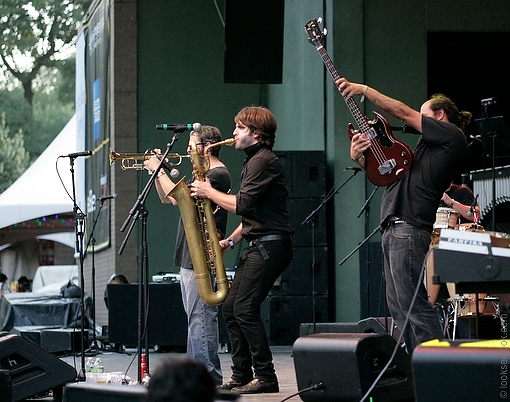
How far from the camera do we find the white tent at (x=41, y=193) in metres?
19.8

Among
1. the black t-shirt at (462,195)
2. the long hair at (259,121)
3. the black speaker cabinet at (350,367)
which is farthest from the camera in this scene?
the black t-shirt at (462,195)

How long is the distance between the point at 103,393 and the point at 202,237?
2.91 meters

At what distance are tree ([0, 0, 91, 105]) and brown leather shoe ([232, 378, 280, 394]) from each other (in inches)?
1540

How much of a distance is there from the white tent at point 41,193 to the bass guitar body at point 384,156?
14.3m

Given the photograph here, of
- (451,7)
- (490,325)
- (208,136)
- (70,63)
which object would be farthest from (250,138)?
(70,63)

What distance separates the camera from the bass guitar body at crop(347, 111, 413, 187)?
576cm

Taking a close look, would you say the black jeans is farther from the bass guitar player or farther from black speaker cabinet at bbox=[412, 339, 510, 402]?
black speaker cabinet at bbox=[412, 339, 510, 402]

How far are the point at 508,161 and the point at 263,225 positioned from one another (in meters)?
10.2

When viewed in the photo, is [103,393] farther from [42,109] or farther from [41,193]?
[42,109]

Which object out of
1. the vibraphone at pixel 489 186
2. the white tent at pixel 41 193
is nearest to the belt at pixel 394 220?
the vibraphone at pixel 489 186

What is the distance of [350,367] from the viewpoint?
5.11 m

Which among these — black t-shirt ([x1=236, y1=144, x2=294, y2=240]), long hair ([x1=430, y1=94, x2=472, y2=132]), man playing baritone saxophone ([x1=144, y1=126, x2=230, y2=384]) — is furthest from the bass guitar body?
man playing baritone saxophone ([x1=144, y1=126, x2=230, y2=384])

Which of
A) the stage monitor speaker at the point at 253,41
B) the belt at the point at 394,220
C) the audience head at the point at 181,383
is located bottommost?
the audience head at the point at 181,383

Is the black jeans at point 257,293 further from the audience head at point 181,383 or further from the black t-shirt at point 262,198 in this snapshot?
the audience head at point 181,383
